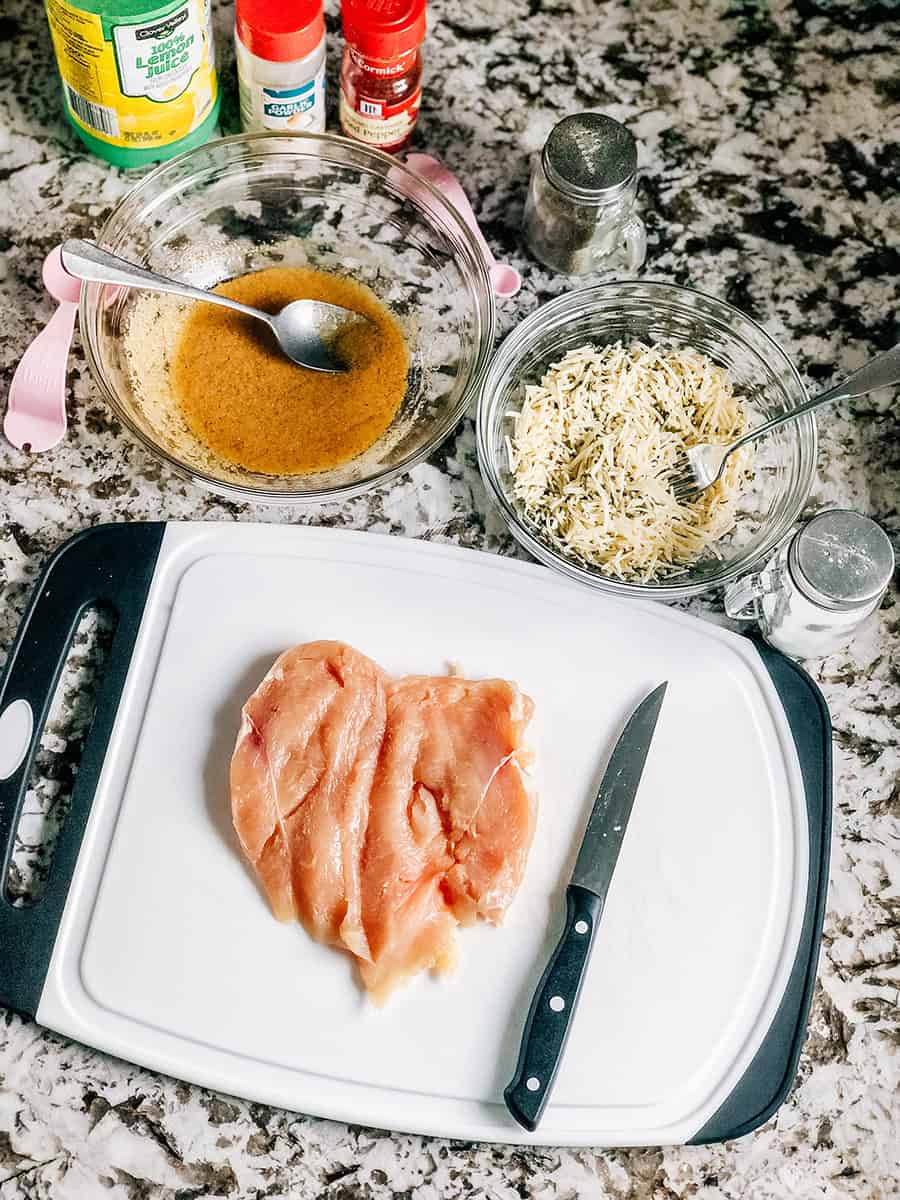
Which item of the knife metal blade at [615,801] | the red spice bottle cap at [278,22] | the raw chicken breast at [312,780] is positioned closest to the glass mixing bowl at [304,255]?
the red spice bottle cap at [278,22]

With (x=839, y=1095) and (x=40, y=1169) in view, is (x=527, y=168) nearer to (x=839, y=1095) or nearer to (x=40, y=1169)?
(x=839, y=1095)

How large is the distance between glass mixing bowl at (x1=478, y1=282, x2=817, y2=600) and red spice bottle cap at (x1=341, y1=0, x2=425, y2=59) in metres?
0.34

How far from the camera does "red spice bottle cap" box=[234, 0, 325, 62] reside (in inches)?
54.6

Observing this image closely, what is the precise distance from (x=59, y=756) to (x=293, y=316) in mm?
588

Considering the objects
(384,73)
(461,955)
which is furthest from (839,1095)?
(384,73)

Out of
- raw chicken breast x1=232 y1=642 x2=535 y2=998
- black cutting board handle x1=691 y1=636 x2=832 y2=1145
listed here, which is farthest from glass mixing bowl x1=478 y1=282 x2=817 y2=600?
raw chicken breast x1=232 y1=642 x2=535 y2=998

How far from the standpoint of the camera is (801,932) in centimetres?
138

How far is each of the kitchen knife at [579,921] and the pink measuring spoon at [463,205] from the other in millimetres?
535

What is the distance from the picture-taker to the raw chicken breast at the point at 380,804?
4.33 feet

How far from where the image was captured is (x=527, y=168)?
1633mm

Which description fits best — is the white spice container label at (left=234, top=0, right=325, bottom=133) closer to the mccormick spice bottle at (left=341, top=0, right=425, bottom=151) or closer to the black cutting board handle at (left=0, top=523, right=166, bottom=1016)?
the mccormick spice bottle at (left=341, top=0, right=425, bottom=151)

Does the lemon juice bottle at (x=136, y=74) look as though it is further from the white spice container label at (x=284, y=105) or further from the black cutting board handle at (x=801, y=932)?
the black cutting board handle at (x=801, y=932)

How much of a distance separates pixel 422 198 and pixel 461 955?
925 millimetres

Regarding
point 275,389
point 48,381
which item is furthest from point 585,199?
point 48,381
